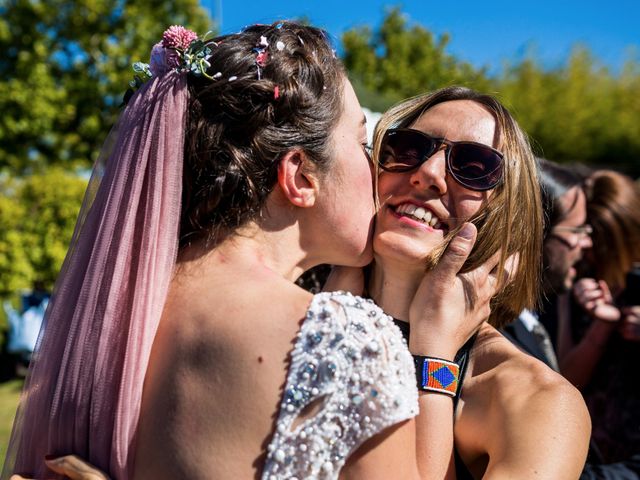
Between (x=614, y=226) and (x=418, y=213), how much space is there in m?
2.78

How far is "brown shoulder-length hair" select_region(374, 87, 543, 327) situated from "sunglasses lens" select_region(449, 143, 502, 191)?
0.07 meters

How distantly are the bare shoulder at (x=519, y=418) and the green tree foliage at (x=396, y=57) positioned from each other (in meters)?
16.6

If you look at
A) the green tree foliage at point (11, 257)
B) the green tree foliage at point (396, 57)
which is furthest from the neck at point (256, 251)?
the green tree foliage at point (396, 57)

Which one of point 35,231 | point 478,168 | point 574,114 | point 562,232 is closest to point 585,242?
point 562,232

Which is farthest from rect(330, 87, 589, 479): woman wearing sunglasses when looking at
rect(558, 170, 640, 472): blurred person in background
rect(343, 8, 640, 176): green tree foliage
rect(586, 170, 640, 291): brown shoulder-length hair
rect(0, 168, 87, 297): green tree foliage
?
rect(343, 8, 640, 176): green tree foliage

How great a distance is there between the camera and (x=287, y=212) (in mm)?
2057

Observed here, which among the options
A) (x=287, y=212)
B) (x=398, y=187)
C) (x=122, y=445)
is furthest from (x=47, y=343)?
(x=398, y=187)

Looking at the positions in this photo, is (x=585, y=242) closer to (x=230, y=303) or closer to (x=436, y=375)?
(x=436, y=375)

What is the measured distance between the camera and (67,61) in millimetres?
15227

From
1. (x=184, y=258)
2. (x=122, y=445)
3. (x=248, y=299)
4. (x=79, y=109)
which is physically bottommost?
(x=122, y=445)

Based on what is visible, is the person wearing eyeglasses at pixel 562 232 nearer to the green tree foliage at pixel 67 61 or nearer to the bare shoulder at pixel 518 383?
the bare shoulder at pixel 518 383

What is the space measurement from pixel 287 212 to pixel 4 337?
28.8 ft

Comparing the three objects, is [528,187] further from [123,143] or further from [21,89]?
[21,89]

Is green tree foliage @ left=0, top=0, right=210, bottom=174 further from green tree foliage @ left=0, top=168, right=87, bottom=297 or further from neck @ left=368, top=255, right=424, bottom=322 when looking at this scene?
neck @ left=368, top=255, right=424, bottom=322
